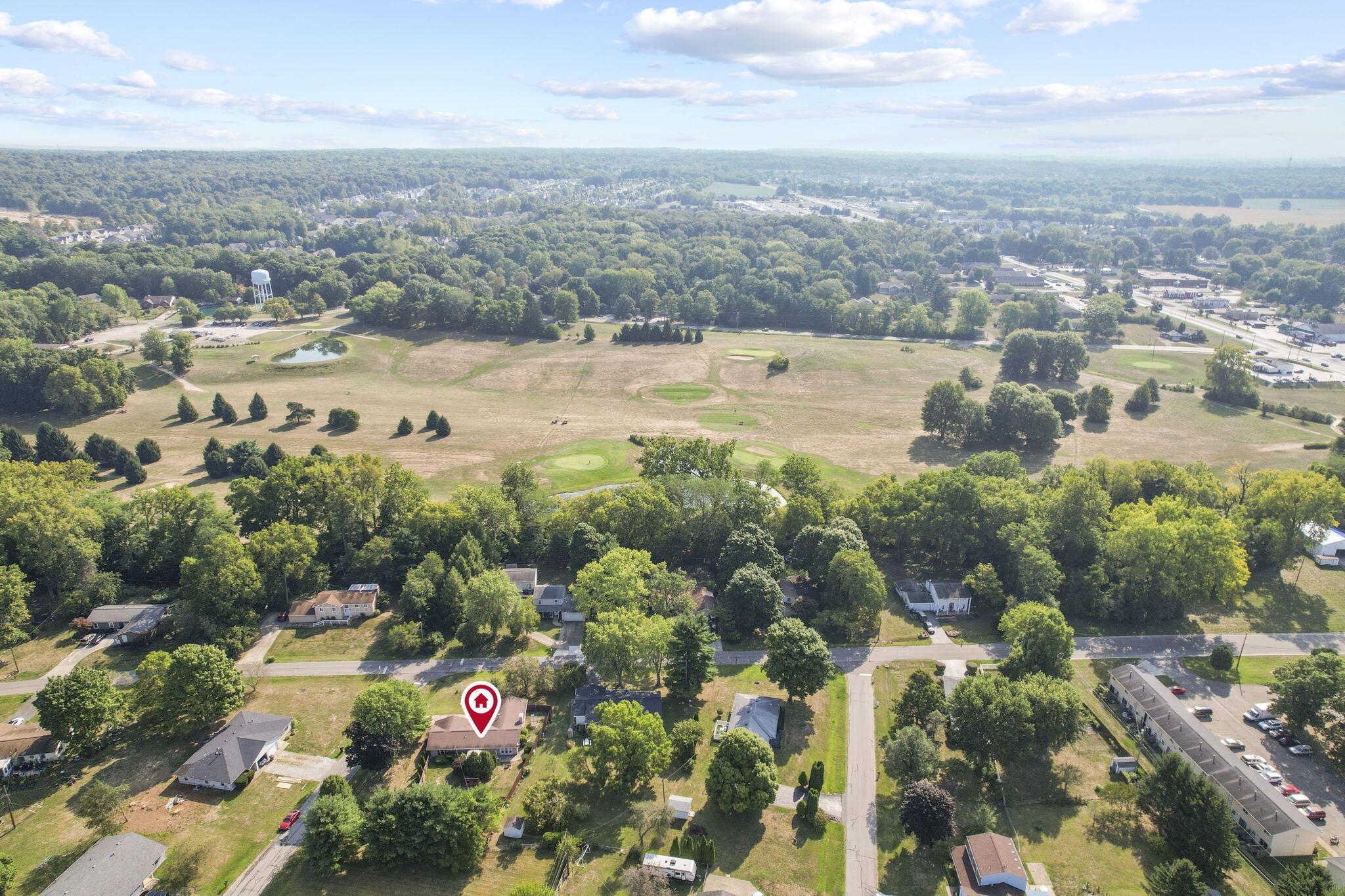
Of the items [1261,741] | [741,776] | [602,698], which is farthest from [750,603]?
[1261,741]

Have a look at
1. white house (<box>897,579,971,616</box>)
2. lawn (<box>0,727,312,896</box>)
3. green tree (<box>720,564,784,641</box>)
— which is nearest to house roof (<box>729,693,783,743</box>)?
green tree (<box>720,564,784,641</box>)

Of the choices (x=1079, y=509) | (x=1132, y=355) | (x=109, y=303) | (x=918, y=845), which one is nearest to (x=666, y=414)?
(x=1079, y=509)

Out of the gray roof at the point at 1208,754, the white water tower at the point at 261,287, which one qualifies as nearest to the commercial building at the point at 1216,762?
the gray roof at the point at 1208,754

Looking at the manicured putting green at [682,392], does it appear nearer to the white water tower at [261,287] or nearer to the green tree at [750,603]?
the green tree at [750,603]

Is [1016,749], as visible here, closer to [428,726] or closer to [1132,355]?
[428,726]

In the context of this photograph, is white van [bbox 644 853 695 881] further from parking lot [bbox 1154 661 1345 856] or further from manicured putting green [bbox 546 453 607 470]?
manicured putting green [bbox 546 453 607 470]

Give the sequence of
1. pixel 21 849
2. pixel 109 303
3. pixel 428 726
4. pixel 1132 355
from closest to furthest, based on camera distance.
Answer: pixel 21 849
pixel 428 726
pixel 1132 355
pixel 109 303
